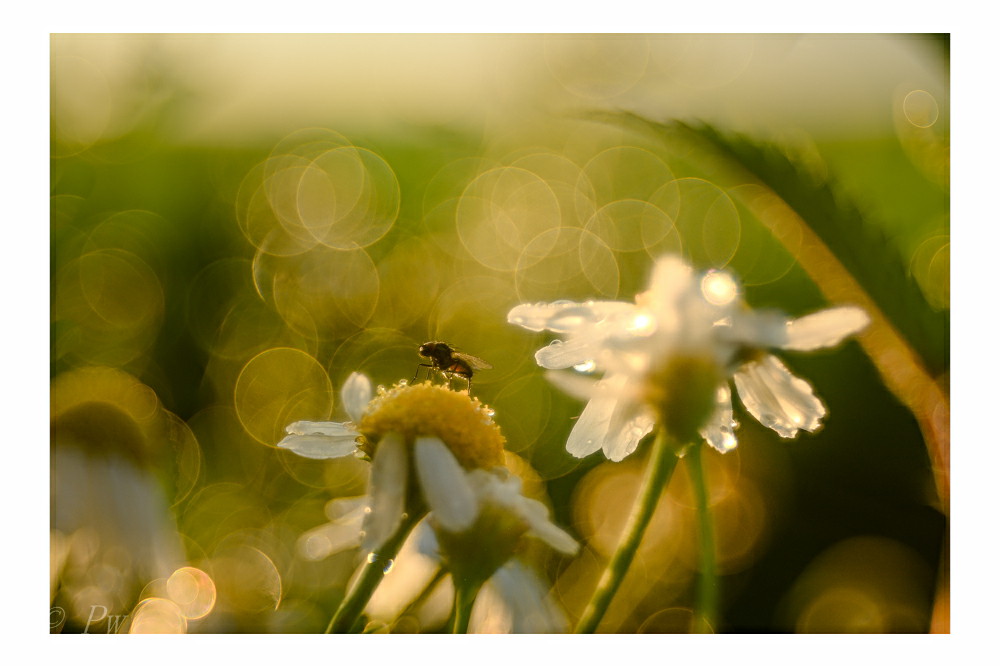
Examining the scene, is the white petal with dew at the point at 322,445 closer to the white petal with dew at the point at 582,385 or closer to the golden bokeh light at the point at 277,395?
the white petal with dew at the point at 582,385

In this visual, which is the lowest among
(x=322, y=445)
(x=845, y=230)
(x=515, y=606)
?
(x=515, y=606)

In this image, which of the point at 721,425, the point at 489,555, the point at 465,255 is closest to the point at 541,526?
the point at 489,555

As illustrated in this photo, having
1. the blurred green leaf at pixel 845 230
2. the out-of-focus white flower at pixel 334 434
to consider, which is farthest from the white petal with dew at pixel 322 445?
the blurred green leaf at pixel 845 230

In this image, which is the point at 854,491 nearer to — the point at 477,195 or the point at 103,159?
the point at 477,195

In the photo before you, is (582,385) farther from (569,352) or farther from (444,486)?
(444,486)

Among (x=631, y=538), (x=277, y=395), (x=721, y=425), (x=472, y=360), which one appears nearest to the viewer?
(x=631, y=538)

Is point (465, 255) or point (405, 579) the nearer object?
point (405, 579)
